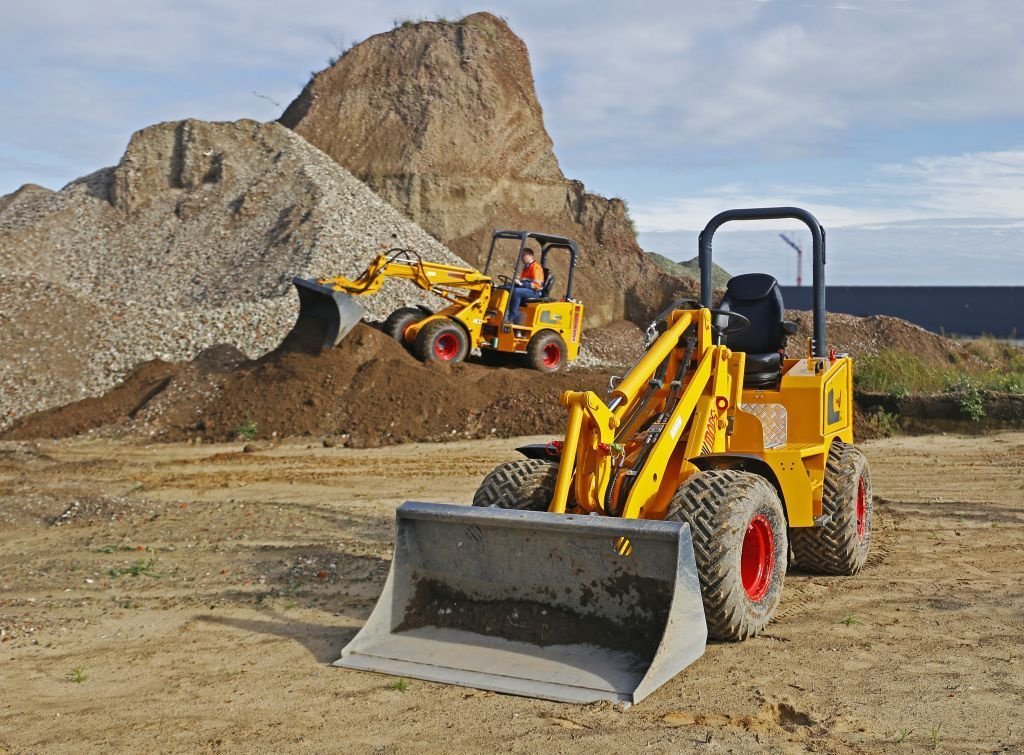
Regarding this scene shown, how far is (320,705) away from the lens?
526cm

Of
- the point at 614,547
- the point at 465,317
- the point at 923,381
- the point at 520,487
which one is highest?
the point at 465,317

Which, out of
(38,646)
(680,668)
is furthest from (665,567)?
(38,646)

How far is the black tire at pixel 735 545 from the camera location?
573 centimetres

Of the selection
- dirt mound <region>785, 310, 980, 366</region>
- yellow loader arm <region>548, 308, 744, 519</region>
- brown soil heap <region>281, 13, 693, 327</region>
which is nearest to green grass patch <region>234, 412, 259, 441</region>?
yellow loader arm <region>548, 308, 744, 519</region>

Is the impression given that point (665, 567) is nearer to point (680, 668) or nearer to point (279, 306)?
point (680, 668)

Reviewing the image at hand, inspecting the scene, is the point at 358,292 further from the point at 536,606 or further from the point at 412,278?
the point at 536,606

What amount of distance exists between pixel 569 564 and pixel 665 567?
0.54 meters

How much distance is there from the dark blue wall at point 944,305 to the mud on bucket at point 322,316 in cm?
2351

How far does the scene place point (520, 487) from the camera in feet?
20.8

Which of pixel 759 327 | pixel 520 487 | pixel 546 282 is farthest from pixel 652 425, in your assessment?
pixel 546 282

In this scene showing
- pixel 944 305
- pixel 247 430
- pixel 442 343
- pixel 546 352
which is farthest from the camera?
pixel 944 305

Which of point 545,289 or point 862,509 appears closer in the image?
point 862,509

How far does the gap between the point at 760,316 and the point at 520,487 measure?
258 cm

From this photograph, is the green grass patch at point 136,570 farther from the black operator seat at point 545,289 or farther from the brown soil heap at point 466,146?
the brown soil heap at point 466,146
